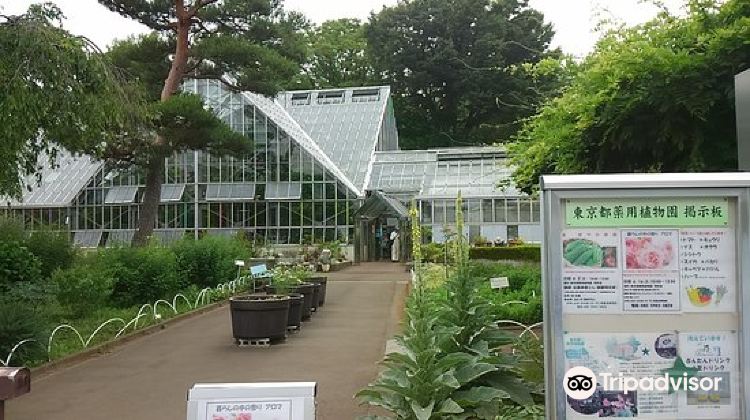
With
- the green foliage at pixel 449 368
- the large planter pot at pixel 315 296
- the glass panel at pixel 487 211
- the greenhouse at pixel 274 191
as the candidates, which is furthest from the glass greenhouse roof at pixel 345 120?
the green foliage at pixel 449 368

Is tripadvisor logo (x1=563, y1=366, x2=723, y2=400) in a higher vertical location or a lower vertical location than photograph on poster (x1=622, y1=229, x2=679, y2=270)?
lower

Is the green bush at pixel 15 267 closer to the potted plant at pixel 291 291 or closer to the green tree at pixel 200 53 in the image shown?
the potted plant at pixel 291 291

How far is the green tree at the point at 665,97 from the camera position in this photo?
735 centimetres

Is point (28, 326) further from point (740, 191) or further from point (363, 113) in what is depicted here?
point (363, 113)

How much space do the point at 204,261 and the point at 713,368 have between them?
1700 centimetres

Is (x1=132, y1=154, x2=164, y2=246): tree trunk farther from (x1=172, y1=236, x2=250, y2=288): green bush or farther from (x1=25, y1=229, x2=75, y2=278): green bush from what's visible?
(x1=25, y1=229, x2=75, y2=278): green bush

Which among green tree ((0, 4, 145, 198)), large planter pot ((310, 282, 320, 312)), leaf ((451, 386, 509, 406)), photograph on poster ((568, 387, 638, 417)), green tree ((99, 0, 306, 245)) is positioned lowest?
large planter pot ((310, 282, 320, 312))

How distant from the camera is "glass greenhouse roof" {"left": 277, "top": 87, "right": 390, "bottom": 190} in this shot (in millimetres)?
36156

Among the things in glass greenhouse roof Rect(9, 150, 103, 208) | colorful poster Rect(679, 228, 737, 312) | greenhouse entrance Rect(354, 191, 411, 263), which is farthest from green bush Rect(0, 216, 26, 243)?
glass greenhouse roof Rect(9, 150, 103, 208)

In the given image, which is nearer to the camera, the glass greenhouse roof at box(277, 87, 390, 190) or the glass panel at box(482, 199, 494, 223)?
the glass panel at box(482, 199, 494, 223)

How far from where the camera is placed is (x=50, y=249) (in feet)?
48.3

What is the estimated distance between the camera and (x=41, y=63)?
29.2ft

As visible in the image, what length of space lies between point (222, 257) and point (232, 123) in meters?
14.9

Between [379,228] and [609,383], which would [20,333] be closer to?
[609,383]
